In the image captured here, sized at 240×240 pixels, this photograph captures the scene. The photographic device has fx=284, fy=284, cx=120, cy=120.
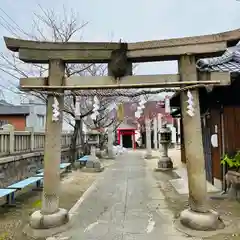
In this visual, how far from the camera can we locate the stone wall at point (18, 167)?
354 inches

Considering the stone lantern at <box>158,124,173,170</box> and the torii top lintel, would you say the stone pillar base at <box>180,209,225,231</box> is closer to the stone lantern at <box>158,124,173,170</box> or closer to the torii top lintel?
the torii top lintel

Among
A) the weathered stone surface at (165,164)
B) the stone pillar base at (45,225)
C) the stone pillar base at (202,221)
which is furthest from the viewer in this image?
the weathered stone surface at (165,164)

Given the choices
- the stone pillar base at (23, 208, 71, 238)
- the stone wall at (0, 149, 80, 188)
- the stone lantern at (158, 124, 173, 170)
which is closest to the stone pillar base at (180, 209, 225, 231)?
the stone pillar base at (23, 208, 71, 238)

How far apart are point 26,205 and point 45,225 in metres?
2.59

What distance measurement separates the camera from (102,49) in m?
5.52

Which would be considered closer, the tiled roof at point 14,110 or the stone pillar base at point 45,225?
the stone pillar base at point 45,225

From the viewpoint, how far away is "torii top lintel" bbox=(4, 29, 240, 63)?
5281 mm

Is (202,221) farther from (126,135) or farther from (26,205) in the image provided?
(126,135)

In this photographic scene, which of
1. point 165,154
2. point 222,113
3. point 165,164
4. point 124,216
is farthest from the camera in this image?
point 165,154

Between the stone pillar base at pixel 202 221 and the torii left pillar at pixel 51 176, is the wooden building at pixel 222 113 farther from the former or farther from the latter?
the torii left pillar at pixel 51 176

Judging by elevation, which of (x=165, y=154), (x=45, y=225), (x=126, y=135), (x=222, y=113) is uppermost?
(x=126, y=135)

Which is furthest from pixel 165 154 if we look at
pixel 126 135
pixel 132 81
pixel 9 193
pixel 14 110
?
pixel 126 135

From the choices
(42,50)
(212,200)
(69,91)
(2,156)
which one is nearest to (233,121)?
(212,200)

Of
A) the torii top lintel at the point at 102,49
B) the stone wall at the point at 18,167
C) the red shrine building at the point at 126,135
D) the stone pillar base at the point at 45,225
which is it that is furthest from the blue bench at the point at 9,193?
the red shrine building at the point at 126,135
